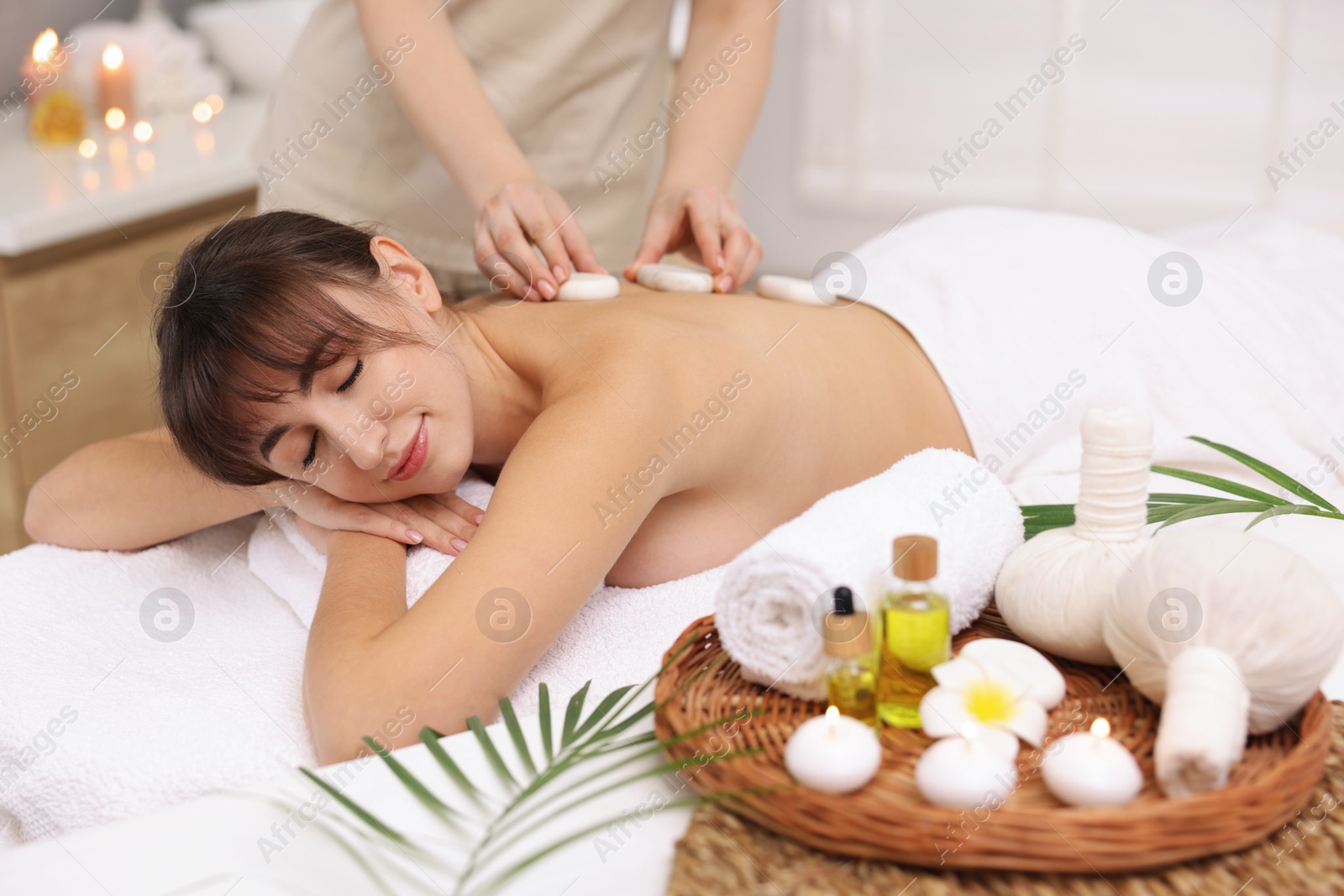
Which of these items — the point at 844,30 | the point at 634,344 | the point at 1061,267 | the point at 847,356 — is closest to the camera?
the point at 634,344

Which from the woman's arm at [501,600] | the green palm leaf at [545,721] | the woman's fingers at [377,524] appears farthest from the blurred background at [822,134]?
the green palm leaf at [545,721]

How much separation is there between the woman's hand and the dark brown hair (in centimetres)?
7

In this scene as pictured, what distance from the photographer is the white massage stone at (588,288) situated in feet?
4.02

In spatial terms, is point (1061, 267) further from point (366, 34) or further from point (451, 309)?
point (366, 34)

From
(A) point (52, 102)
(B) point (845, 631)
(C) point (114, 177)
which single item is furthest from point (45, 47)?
(B) point (845, 631)

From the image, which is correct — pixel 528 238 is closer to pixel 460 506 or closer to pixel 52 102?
pixel 460 506

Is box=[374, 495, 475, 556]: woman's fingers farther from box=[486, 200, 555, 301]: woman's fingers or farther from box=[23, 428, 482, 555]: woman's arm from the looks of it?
box=[486, 200, 555, 301]: woman's fingers

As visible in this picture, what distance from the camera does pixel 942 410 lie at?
4.42 ft

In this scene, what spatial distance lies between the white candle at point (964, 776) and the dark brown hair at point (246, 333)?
64cm

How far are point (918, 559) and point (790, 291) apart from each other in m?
0.69

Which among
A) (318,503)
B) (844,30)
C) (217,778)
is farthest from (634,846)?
(844,30)

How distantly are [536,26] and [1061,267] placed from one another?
766 mm

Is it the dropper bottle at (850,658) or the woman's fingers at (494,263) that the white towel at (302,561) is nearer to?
the woman's fingers at (494,263)

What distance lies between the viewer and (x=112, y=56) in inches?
97.8
